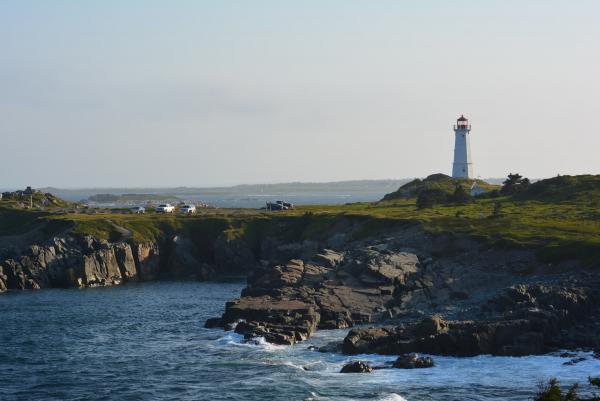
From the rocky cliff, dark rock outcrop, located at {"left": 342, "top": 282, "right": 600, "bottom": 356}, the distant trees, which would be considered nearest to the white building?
the distant trees

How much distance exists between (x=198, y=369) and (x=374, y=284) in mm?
31633

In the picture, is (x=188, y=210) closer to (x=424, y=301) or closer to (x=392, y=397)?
(x=424, y=301)

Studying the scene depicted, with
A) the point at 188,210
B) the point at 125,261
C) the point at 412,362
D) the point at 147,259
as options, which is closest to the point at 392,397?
the point at 412,362

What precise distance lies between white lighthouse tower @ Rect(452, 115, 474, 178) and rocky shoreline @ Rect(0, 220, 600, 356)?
6564cm

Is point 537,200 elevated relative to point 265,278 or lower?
elevated

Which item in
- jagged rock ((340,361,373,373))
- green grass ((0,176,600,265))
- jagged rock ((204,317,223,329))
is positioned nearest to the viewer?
jagged rock ((340,361,373,373))

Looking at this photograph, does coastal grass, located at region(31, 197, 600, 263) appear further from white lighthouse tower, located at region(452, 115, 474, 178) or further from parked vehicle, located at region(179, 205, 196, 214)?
white lighthouse tower, located at region(452, 115, 474, 178)

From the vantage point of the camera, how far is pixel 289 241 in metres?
130

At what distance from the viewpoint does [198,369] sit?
6731 cm

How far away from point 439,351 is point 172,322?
1239 inches

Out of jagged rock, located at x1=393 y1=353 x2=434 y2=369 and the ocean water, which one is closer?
the ocean water

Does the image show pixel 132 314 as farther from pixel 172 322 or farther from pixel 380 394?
pixel 380 394

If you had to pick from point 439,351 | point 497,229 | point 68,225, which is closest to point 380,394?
point 439,351

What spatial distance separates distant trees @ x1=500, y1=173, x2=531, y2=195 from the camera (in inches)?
6004
